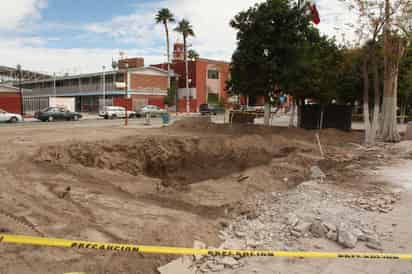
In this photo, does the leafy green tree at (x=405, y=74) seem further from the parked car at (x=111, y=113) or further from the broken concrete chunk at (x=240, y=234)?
the parked car at (x=111, y=113)

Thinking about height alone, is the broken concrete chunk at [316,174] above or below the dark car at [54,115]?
below

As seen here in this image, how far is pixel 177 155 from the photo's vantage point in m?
13.5

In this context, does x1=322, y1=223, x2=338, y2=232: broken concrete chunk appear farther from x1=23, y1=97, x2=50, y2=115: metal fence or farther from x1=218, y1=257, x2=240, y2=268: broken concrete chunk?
x1=23, y1=97, x2=50, y2=115: metal fence

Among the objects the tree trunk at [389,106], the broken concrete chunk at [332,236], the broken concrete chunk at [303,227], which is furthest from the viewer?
the tree trunk at [389,106]

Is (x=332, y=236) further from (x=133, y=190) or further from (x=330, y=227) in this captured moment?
(x=133, y=190)

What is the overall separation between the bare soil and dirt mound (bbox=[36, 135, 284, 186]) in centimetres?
Result: 4

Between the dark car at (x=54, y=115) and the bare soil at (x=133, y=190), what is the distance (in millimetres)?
21737

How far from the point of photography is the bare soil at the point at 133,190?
436 centimetres

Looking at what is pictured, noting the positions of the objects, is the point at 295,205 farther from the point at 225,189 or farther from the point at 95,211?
the point at 95,211

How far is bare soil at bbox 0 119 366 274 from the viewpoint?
4.36 meters

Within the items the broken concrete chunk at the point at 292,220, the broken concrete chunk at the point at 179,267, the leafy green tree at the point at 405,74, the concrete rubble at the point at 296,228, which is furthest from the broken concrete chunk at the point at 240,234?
the leafy green tree at the point at 405,74

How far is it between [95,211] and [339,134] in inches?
611

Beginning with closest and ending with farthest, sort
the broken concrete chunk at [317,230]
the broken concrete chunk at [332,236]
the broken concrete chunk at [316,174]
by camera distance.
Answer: the broken concrete chunk at [332,236] < the broken concrete chunk at [317,230] < the broken concrete chunk at [316,174]

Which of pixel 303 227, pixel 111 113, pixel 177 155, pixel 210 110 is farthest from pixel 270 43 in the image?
pixel 210 110
